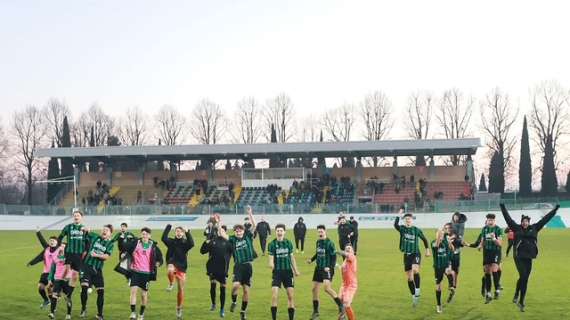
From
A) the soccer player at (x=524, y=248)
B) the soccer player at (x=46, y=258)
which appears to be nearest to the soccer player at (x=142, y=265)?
the soccer player at (x=46, y=258)

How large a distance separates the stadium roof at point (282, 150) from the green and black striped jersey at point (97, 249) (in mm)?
45882

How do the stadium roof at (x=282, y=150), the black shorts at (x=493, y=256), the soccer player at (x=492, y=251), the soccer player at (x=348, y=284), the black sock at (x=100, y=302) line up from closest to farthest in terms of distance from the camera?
the soccer player at (x=348, y=284)
the black sock at (x=100, y=302)
the soccer player at (x=492, y=251)
the black shorts at (x=493, y=256)
the stadium roof at (x=282, y=150)

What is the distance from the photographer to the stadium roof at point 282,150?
58094mm

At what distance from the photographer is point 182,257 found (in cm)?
1580

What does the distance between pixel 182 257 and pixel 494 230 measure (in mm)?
8204

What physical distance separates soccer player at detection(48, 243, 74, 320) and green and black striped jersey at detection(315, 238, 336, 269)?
18.9ft

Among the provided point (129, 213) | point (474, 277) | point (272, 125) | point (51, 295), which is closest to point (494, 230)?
point (474, 277)

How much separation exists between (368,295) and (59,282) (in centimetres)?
791

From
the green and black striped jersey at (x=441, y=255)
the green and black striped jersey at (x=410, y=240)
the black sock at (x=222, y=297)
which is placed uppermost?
the green and black striped jersey at (x=410, y=240)

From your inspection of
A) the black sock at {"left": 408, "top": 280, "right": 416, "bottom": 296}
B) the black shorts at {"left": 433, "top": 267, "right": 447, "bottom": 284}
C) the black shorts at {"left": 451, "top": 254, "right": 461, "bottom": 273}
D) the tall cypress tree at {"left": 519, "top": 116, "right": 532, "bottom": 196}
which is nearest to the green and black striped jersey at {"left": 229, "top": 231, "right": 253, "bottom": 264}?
the black sock at {"left": 408, "top": 280, "right": 416, "bottom": 296}

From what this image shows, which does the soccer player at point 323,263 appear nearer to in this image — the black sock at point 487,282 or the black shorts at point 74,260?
the black sock at point 487,282

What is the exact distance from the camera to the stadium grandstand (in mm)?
59062

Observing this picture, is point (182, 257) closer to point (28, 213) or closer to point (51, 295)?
point (51, 295)

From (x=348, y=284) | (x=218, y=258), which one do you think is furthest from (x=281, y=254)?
(x=218, y=258)
